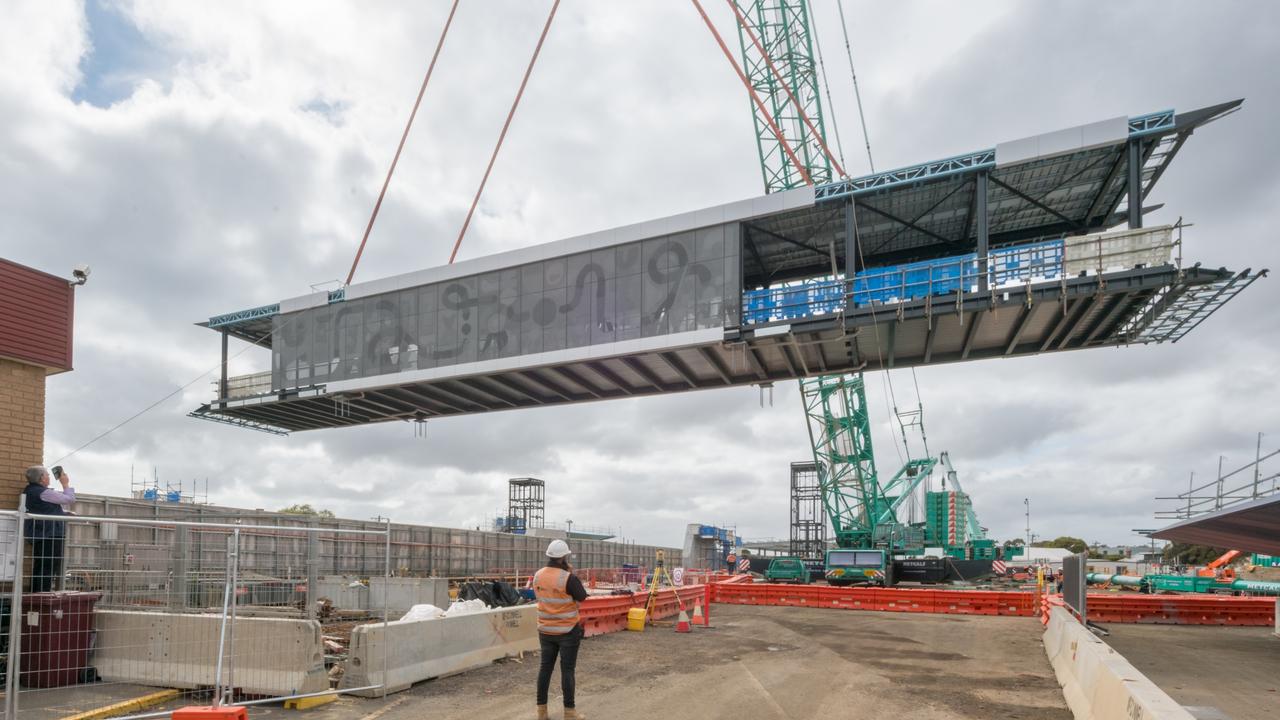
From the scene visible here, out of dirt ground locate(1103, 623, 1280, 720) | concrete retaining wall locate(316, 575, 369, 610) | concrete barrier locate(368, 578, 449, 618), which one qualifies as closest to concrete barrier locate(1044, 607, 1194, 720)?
dirt ground locate(1103, 623, 1280, 720)

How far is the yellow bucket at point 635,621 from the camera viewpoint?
17.7m

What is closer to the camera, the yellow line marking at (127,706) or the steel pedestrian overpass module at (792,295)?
the yellow line marking at (127,706)

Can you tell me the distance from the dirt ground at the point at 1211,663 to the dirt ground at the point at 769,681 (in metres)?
1.72

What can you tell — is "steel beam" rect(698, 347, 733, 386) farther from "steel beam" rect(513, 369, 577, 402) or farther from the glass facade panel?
"steel beam" rect(513, 369, 577, 402)

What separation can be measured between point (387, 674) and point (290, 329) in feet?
97.9

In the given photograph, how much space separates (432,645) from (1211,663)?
13499 millimetres

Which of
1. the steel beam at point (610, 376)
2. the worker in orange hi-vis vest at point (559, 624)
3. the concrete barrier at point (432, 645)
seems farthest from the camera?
the steel beam at point (610, 376)

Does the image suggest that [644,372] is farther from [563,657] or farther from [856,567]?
[563,657]

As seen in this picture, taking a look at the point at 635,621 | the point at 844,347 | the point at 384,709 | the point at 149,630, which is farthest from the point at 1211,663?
Result: the point at 149,630

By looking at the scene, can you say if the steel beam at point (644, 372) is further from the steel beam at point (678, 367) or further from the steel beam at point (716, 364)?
the steel beam at point (716, 364)

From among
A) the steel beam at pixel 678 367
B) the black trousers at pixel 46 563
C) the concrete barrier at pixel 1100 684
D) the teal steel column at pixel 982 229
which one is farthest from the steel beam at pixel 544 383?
the concrete barrier at pixel 1100 684

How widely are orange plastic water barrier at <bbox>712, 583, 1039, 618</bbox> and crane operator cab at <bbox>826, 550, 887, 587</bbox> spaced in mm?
8471

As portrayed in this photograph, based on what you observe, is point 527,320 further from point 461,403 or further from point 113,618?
point 113,618

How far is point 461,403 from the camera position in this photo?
37250mm
